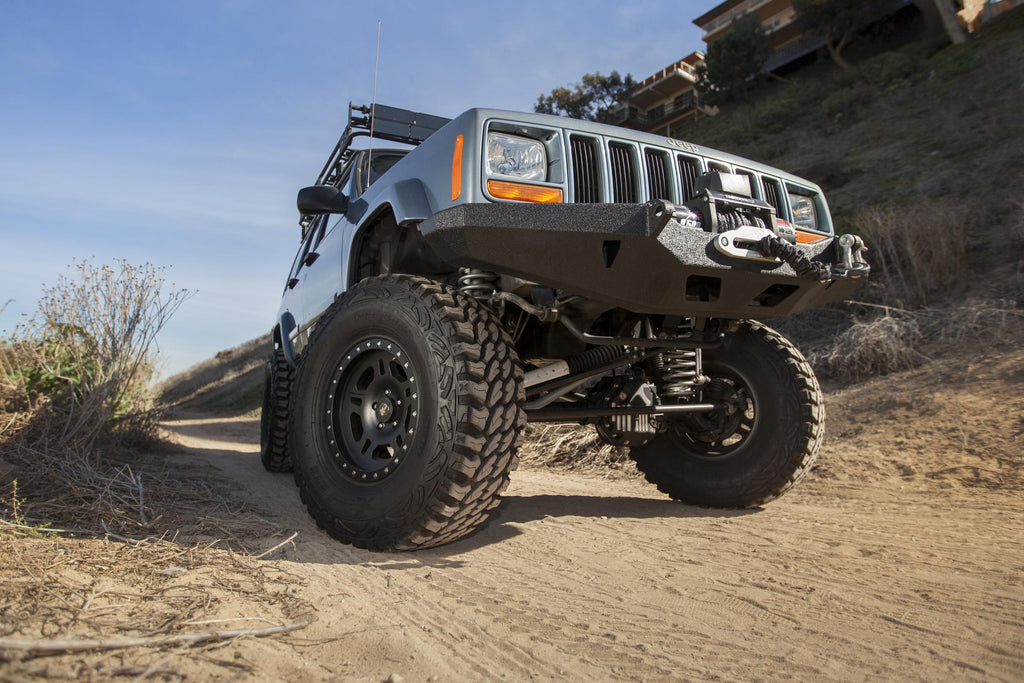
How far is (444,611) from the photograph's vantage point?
2.21 m

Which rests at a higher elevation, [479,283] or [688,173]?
[688,173]

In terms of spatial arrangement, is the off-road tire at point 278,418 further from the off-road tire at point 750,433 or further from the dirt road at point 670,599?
the off-road tire at point 750,433

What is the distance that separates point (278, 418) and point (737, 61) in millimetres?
28647

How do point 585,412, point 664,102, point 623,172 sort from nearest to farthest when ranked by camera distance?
point 623,172, point 585,412, point 664,102

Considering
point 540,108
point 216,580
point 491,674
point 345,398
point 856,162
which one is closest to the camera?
point 491,674

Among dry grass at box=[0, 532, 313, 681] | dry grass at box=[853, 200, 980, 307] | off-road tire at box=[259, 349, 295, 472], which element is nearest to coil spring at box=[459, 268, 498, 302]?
Answer: dry grass at box=[0, 532, 313, 681]

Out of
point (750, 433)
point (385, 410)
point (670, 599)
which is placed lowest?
point (670, 599)

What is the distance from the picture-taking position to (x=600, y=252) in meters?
2.55

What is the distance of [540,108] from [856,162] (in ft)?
72.5

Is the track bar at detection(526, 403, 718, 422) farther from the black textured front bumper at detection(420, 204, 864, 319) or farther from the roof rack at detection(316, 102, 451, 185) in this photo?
the roof rack at detection(316, 102, 451, 185)

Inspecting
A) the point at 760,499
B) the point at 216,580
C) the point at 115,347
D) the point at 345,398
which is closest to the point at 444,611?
the point at 216,580

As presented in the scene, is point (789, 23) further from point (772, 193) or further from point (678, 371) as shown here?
point (678, 371)

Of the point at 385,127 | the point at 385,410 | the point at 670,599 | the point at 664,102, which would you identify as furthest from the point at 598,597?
the point at 664,102

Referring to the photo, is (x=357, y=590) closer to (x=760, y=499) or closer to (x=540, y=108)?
(x=760, y=499)
